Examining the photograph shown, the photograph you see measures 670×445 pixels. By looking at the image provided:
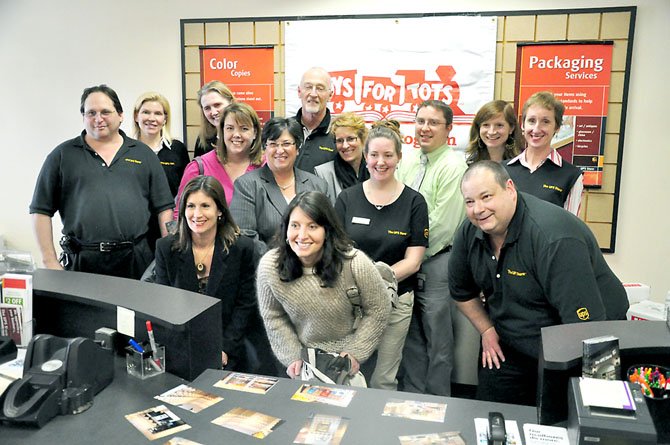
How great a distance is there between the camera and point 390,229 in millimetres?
2605

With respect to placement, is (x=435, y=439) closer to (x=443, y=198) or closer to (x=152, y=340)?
(x=152, y=340)

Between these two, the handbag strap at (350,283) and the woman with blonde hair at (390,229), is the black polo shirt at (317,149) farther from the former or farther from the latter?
→ the handbag strap at (350,283)

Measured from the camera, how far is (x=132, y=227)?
9.09 ft

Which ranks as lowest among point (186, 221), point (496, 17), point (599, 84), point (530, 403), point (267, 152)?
point (530, 403)

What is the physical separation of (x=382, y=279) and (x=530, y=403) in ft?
2.40

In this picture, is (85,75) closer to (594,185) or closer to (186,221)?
(186,221)

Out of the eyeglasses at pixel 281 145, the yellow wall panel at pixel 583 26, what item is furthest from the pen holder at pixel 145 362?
the yellow wall panel at pixel 583 26

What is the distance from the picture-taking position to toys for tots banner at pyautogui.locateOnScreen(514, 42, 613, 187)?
3.32 metres

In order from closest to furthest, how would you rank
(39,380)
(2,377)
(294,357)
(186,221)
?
(39,380) < (2,377) < (294,357) < (186,221)

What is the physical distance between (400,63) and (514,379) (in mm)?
2250

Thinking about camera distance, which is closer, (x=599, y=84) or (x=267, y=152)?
(x=267, y=152)

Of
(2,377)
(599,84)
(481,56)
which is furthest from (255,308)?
(599,84)

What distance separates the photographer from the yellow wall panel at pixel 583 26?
3289 mm

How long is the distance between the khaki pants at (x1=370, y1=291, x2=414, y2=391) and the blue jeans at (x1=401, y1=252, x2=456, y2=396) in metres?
0.17
